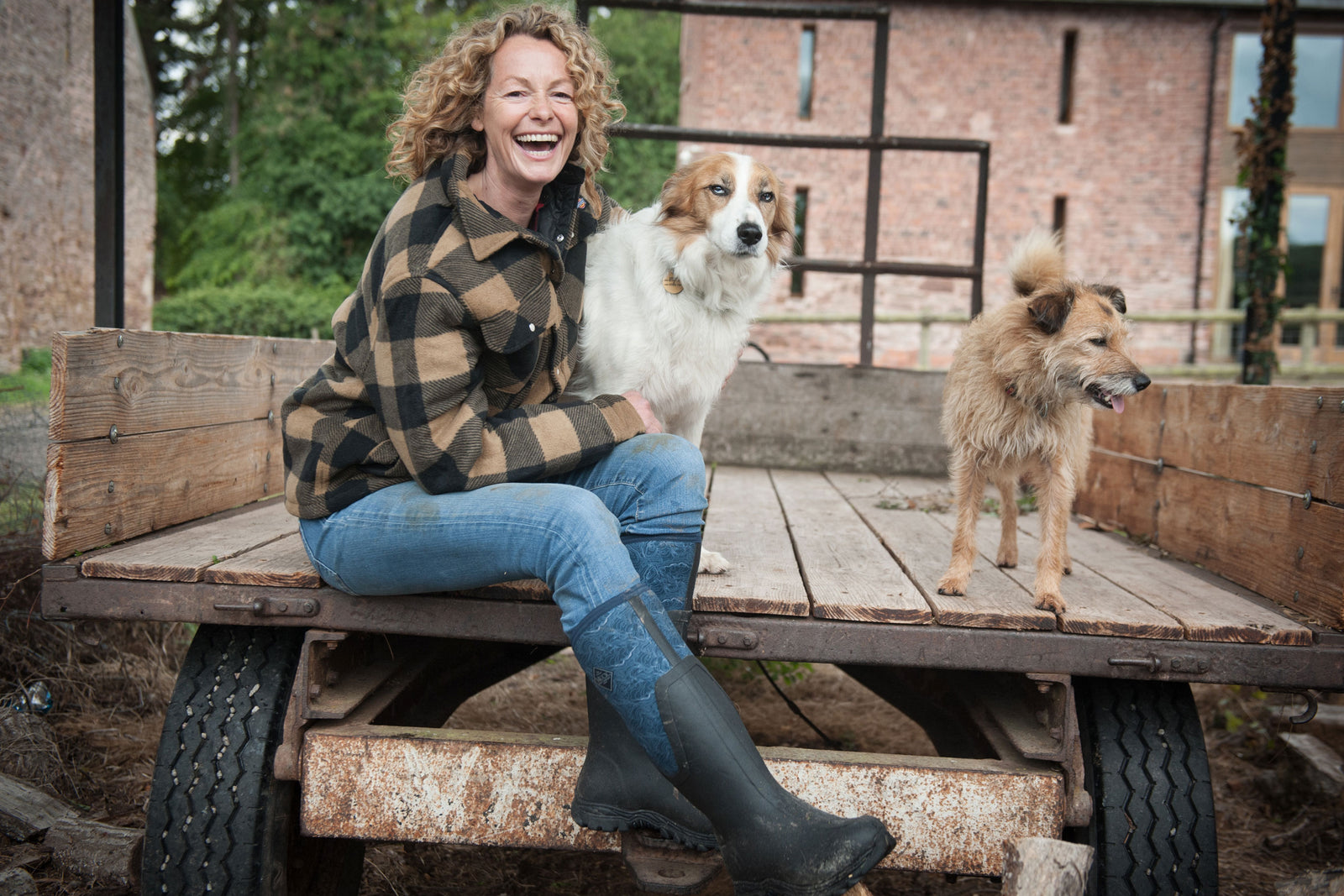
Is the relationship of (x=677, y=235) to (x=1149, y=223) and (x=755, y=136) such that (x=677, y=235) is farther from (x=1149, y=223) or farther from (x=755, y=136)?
(x=1149, y=223)

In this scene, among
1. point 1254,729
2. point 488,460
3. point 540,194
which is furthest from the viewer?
point 1254,729

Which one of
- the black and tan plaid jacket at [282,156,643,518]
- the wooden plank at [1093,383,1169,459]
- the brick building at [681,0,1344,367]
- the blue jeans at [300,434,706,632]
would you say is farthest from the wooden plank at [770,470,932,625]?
the brick building at [681,0,1344,367]

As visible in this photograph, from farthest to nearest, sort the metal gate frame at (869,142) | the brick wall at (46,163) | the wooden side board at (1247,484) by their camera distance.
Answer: the brick wall at (46,163) → the metal gate frame at (869,142) → the wooden side board at (1247,484)

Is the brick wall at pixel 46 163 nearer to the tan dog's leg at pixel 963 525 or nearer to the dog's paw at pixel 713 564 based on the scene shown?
the dog's paw at pixel 713 564

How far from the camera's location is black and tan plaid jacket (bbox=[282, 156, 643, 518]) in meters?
1.70

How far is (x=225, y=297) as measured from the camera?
15484mm

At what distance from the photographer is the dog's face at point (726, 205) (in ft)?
8.39

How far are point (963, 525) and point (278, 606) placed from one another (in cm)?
163

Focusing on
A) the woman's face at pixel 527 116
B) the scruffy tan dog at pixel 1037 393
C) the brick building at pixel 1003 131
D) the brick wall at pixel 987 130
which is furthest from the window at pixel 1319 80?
the woman's face at pixel 527 116

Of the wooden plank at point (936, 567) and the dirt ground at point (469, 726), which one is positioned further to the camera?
the dirt ground at point (469, 726)

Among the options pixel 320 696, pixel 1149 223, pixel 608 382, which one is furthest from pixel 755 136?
pixel 1149 223

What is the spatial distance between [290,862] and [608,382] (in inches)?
55.6

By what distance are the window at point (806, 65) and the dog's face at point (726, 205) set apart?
15.0 meters

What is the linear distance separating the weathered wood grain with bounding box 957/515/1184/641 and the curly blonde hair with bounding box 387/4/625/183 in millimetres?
1602
